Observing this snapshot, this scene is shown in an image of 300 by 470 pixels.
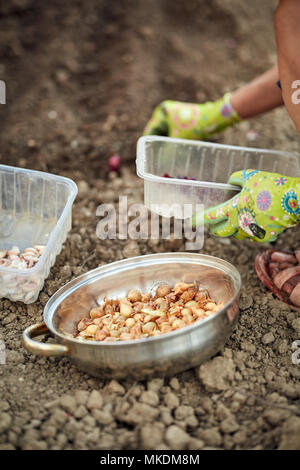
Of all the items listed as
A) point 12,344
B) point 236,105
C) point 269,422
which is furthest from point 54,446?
point 236,105

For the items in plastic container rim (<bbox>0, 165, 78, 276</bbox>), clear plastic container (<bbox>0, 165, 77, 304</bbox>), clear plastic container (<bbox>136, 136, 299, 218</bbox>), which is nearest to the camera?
plastic container rim (<bbox>0, 165, 78, 276</bbox>)

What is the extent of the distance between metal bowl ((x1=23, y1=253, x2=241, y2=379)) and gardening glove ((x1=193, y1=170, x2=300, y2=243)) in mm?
153

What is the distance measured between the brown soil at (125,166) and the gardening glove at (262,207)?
21cm

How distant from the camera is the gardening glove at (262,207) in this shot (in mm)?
1326

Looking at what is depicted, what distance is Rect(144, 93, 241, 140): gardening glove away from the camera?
6.09 ft

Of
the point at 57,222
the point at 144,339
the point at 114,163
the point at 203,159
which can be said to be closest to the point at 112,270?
the point at 57,222

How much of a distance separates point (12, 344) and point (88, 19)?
6.62 feet

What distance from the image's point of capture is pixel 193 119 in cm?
189

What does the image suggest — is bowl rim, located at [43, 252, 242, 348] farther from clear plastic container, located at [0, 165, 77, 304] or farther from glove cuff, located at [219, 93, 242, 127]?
glove cuff, located at [219, 93, 242, 127]

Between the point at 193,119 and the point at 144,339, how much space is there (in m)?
1.09

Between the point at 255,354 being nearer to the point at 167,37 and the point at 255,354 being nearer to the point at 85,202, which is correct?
the point at 85,202

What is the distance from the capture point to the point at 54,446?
1.05 m

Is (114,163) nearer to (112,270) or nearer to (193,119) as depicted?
(193,119)

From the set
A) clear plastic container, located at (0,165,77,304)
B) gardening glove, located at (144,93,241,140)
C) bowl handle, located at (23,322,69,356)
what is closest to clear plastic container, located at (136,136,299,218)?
gardening glove, located at (144,93,241,140)
